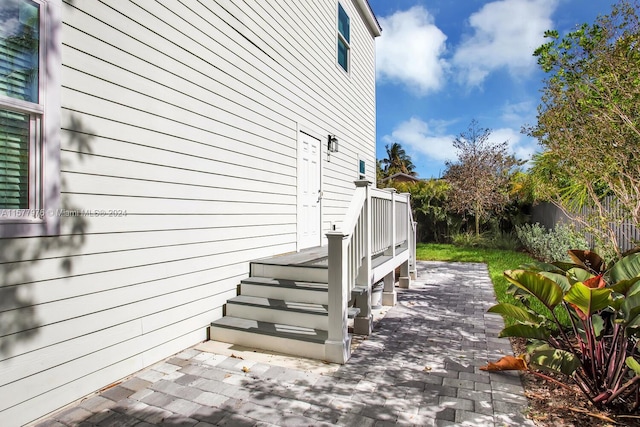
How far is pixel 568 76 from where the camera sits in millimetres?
4340

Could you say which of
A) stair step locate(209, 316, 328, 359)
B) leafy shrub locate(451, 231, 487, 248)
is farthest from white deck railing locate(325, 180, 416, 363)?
leafy shrub locate(451, 231, 487, 248)

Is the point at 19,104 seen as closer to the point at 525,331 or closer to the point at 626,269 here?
the point at 525,331

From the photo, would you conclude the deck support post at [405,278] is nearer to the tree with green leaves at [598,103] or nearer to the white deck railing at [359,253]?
the white deck railing at [359,253]

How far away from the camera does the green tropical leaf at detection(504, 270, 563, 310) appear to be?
229 cm

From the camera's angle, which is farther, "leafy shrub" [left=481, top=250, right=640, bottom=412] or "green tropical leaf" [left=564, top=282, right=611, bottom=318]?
"leafy shrub" [left=481, top=250, right=640, bottom=412]

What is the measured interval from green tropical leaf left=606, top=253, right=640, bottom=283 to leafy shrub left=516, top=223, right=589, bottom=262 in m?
4.22

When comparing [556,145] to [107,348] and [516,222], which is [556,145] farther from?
[516,222]

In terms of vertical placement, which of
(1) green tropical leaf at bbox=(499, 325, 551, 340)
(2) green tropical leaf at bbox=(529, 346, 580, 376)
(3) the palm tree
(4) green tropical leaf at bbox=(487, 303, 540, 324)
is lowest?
(2) green tropical leaf at bbox=(529, 346, 580, 376)

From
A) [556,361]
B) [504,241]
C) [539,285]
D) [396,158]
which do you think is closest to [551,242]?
[504,241]

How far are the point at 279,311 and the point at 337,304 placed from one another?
2.51 ft

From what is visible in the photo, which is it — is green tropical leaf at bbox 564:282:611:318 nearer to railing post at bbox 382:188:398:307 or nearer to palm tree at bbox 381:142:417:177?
railing post at bbox 382:188:398:307

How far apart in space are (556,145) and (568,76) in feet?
2.94

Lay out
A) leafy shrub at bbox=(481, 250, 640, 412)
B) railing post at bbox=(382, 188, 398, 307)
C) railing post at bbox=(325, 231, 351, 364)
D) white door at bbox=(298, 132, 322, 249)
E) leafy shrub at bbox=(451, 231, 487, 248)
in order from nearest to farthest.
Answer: leafy shrub at bbox=(481, 250, 640, 412) < railing post at bbox=(325, 231, 351, 364) < railing post at bbox=(382, 188, 398, 307) < white door at bbox=(298, 132, 322, 249) < leafy shrub at bbox=(451, 231, 487, 248)

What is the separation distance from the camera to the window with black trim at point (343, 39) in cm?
765
